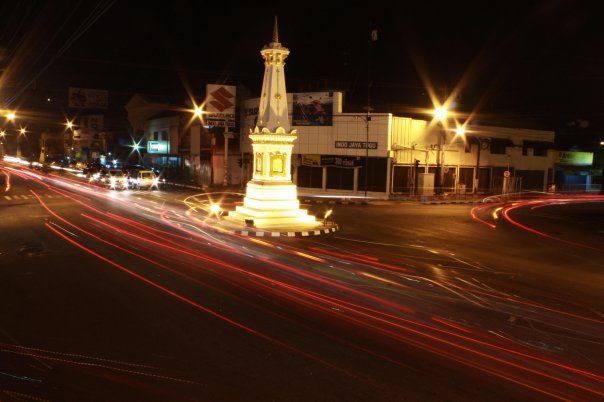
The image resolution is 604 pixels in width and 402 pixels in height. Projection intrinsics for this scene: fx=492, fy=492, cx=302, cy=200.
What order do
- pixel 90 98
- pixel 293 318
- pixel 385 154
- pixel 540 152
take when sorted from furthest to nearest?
pixel 90 98
pixel 540 152
pixel 385 154
pixel 293 318

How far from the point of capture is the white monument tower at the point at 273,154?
821 inches

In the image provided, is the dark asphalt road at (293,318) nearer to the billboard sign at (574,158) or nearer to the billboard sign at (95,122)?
the billboard sign at (574,158)

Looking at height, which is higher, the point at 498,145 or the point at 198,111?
the point at 198,111

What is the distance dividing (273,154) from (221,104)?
68.9 feet

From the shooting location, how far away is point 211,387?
19.4ft

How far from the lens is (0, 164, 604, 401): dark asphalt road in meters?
6.10

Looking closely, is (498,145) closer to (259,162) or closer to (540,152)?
(540,152)

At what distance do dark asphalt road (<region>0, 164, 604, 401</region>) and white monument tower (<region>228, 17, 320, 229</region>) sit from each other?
4.10 metres

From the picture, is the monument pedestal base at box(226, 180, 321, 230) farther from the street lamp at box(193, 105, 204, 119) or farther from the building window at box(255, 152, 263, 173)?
the street lamp at box(193, 105, 204, 119)

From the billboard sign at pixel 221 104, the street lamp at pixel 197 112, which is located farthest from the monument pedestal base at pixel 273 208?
the street lamp at pixel 197 112

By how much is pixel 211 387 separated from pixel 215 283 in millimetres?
4906

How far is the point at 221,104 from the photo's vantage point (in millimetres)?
40625

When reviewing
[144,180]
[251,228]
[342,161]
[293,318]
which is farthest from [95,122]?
[293,318]

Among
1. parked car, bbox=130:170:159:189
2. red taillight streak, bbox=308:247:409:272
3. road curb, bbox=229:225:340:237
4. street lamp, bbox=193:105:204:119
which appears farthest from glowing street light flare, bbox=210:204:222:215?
street lamp, bbox=193:105:204:119
